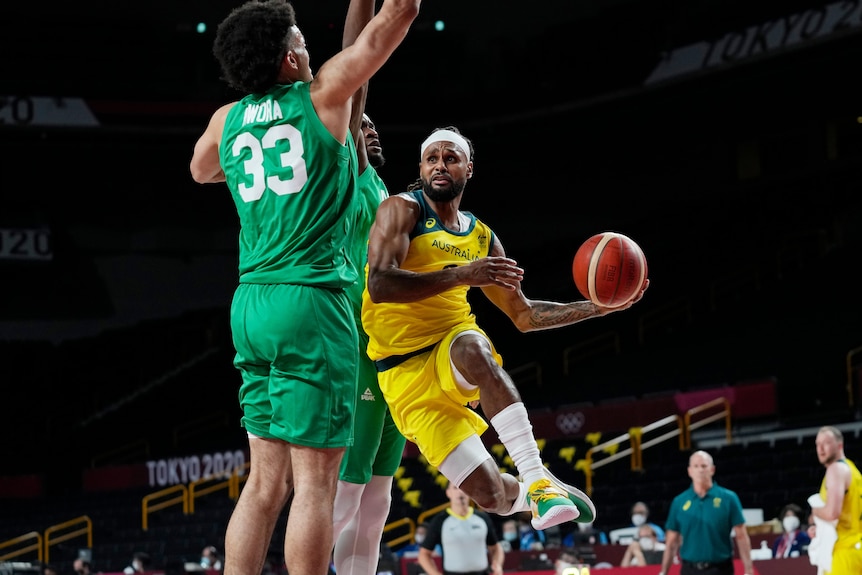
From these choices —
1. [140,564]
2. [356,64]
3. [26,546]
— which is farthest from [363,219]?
[26,546]

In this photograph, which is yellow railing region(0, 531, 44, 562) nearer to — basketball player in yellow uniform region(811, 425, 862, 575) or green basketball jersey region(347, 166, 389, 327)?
basketball player in yellow uniform region(811, 425, 862, 575)

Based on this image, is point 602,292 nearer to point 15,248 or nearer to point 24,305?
point 15,248

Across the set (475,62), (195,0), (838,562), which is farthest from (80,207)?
(838,562)

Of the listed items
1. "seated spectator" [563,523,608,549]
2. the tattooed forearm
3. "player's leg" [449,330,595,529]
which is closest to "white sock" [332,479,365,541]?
"player's leg" [449,330,595,529]

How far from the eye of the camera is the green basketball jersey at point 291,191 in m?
4.20

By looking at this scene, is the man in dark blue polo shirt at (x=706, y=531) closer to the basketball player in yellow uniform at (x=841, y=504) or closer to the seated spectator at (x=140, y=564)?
the basketball player in yellow uniform at (x=841, y=504)

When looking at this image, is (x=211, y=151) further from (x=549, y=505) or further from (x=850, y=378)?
(x=850, y=378)

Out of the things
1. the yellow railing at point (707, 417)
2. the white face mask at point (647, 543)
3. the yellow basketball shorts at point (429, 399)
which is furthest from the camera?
the yellow railing at point (707, 417)

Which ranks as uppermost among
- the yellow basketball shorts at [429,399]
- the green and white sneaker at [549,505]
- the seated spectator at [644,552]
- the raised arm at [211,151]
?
the raised arm at [211,151]

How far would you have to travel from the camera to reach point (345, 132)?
427 centimetres

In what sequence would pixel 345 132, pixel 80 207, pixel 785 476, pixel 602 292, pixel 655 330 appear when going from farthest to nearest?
pixel 80 207
pixel 655 330
pixel 785 476
pixel 602 292
pixel 345 132

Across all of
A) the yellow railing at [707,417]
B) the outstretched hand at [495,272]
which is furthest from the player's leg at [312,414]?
the yellow railing at [707,417]

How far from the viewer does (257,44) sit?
429 centimetres

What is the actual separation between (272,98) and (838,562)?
7.03 metres
